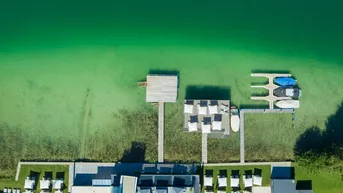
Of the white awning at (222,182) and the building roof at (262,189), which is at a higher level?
the white awning at (222,182)

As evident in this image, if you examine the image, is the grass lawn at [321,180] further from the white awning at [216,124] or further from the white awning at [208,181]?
the white awning at [216,124]

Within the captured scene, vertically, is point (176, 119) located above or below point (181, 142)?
above

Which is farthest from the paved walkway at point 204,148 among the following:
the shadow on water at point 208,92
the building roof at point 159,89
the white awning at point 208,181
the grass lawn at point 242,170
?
the building roof at point 159,89

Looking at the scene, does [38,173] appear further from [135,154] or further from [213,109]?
[213,109]

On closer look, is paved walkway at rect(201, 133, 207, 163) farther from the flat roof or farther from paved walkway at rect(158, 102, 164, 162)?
the flat roof

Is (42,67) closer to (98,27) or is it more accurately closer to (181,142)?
(98,27)

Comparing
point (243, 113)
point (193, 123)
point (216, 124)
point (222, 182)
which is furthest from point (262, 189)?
point (193, 123)

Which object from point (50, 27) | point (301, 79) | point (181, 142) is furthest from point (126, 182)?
point (301, 79)
